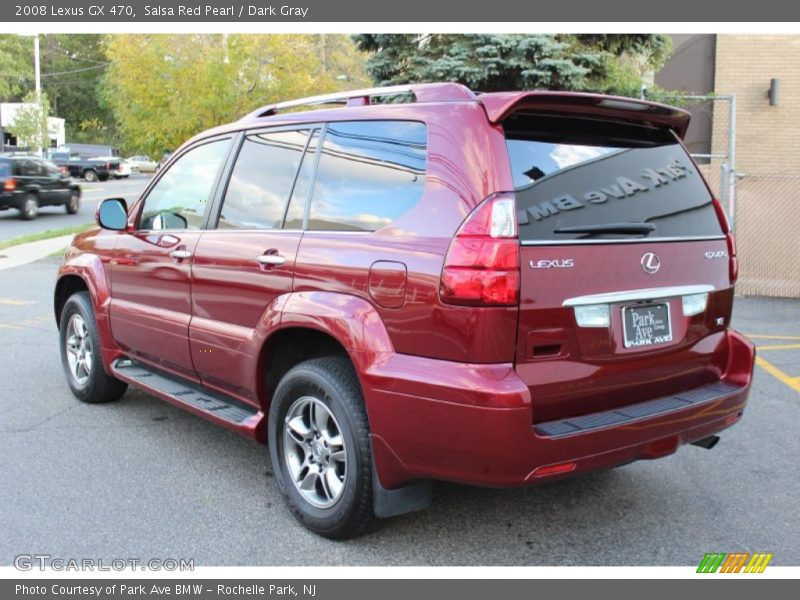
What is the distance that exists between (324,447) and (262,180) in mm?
1498

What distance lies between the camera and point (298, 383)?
358cm

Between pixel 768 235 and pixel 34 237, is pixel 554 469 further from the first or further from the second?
pixel 34 237

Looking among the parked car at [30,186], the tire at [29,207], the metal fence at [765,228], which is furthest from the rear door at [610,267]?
the tire at [29,207]

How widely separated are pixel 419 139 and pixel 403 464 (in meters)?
1.38

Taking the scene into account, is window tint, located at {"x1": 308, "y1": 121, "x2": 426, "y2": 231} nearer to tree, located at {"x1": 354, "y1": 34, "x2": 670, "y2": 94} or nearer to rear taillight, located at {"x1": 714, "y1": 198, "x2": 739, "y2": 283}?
rear taillight, located at {"x1": 714, "y1": 198, "x2": 739, "y2": 283}

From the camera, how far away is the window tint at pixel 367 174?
3.31m

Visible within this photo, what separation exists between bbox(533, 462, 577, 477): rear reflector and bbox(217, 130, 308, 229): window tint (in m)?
1.82

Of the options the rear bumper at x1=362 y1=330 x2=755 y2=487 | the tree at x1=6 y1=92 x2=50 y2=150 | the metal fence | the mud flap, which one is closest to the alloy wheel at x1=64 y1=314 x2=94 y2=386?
the mud flap

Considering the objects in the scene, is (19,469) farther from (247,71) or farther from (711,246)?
(247,71)

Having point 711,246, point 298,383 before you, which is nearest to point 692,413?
point 711,246

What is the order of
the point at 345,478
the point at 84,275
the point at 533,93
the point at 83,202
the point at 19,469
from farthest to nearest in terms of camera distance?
the point at 83,202, the point at 84,275, the point at 19,469, the point at 345,478, the point at 533,93

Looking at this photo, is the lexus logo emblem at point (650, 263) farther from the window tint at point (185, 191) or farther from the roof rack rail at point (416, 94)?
the window tint at point (185, 191)

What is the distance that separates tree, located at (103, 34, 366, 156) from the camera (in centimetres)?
1534

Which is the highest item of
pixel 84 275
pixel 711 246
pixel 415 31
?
pixel 415 31
